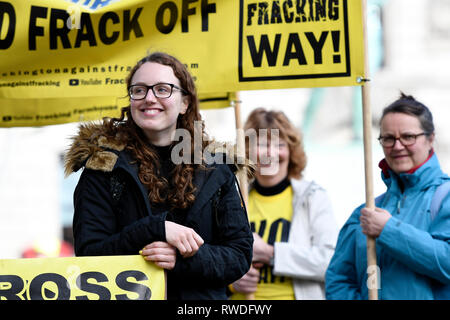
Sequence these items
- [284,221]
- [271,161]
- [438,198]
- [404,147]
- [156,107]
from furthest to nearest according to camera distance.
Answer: [271,161] → [284,221] → [404,147] → [438,198] → [156,107]

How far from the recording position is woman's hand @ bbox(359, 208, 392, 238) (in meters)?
3.95

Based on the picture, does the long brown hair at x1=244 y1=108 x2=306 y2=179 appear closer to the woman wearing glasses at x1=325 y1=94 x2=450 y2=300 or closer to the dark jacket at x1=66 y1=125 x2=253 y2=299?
the woman wearing glasses at x1=325 y1=94 x2=450 y2=300

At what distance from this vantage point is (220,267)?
327 centimetres

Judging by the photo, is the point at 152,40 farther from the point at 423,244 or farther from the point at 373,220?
the point at 423,244

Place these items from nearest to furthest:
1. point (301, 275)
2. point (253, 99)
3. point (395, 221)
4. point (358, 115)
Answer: point (395, 221) → point (301, 275) → point (358, 115) → point (253, 99)

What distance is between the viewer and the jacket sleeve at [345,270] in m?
4.25

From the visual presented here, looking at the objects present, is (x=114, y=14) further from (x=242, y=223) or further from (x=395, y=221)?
(x=395, y=221)

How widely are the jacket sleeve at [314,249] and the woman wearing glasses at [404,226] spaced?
0.55 metres

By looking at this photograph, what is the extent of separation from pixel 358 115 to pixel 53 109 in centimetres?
1375

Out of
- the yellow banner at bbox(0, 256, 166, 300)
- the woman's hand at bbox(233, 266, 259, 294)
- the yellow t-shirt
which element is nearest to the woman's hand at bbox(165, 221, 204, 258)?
the yellow banner at bbox(0, 256, 166, 300)

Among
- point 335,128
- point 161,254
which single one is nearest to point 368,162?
point 161,254

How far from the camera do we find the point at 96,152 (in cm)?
339

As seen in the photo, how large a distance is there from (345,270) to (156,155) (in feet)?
4.75

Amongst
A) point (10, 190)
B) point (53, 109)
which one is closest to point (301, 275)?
point (53, 109)
